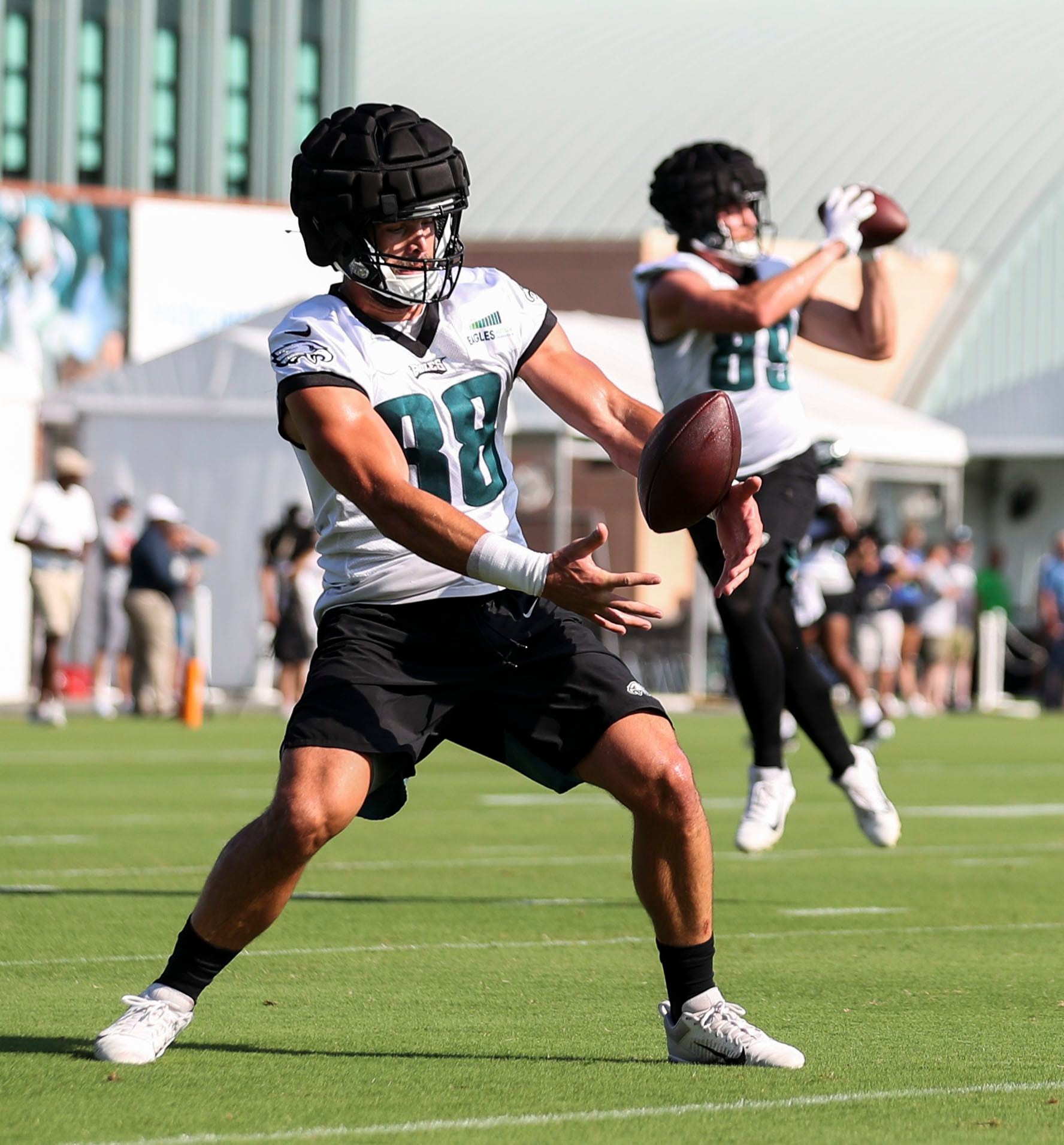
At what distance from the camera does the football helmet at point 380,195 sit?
4.67 metres

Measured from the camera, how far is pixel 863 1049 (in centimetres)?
478

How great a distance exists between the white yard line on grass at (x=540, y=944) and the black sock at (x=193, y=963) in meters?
1.36

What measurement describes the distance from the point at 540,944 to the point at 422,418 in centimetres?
217

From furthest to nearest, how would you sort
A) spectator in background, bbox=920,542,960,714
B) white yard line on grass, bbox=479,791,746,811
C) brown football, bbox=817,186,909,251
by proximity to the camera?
spectator in background, bbox=920,542,960,714
white yard line on grass, bbox=479,791,746,811
brown football, bbox=817,186,909,251

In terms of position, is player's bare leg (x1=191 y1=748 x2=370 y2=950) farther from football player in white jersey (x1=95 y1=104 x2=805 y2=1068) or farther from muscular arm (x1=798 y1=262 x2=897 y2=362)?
muscular arm (x1=798 y1=262 x2=897 y2=362)

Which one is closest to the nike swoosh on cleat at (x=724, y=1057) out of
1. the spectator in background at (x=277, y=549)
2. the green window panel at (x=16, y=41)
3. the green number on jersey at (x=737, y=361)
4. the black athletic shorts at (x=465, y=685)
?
the black athletic shorts at (x=465, y=685)

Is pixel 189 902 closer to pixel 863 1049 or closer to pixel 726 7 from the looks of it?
pixel 863 1049

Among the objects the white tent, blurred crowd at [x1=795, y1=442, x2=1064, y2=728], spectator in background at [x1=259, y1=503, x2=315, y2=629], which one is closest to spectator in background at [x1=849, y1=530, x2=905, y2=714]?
blurred crowd at [x1=795, y1=442, x2=1064, y2=728]

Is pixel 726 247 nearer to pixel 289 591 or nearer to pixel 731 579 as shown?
pixel 731 579

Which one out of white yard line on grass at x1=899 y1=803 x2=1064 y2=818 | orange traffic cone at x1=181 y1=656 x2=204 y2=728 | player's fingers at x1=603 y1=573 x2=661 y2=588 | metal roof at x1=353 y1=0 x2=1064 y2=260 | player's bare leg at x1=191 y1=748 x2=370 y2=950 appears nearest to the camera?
player's fingers at x1=603 y1=573 x2=661 y2=588

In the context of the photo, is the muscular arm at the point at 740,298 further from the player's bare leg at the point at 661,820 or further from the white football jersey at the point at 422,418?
the player's bare leg at the point at 661,820

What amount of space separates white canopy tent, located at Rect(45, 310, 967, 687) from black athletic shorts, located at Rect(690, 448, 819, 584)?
13366 mm

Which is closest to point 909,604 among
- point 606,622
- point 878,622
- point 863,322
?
point 878,622

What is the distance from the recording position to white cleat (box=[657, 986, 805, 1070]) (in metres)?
4.54
